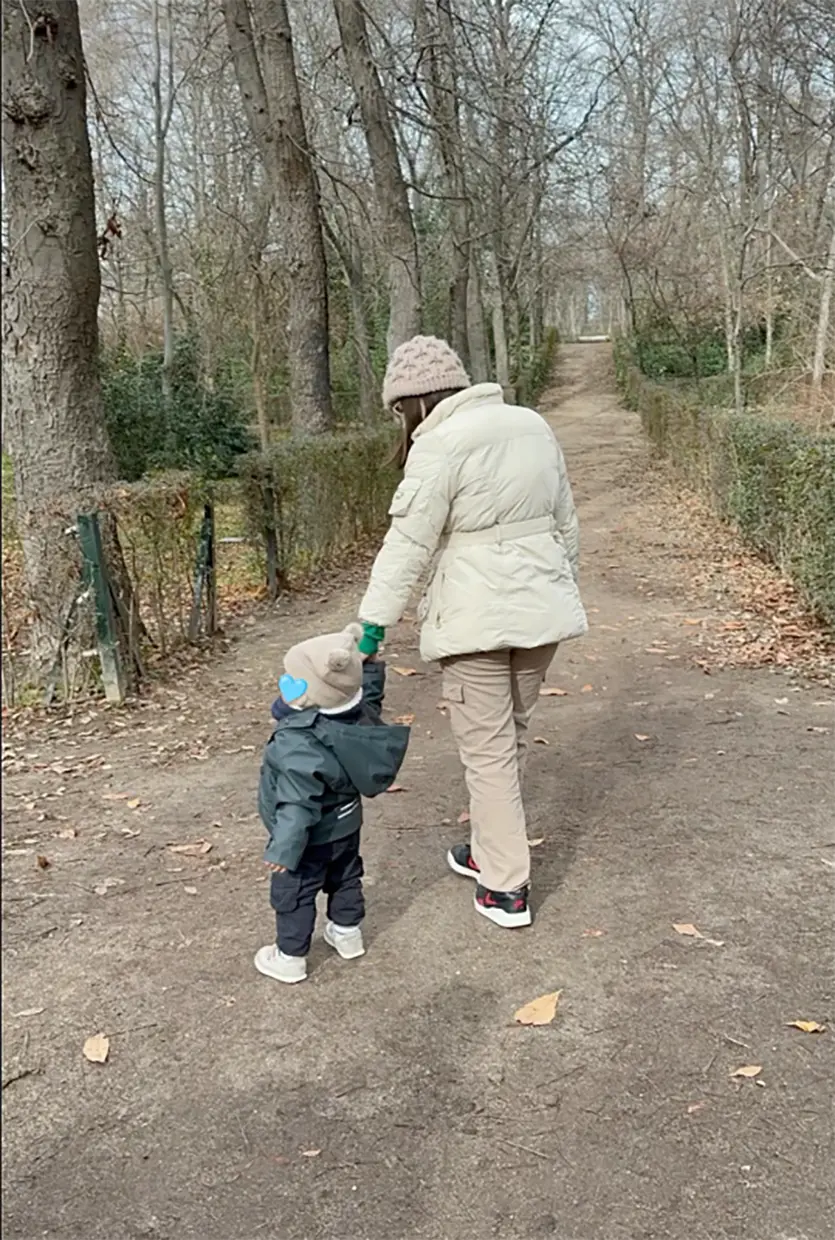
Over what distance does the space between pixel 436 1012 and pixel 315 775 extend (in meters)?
0.77

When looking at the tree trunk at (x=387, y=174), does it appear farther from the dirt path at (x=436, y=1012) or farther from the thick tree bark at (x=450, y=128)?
the dirt path at (x=436, y=1012)

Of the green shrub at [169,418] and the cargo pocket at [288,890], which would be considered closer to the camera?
the cargo pocket at [288,890]

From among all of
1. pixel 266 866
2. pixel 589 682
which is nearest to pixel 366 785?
pixel 266 866

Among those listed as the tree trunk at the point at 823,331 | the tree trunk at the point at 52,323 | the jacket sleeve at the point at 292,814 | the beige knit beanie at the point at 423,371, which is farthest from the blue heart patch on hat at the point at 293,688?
the tree trunk at the point at 823,331

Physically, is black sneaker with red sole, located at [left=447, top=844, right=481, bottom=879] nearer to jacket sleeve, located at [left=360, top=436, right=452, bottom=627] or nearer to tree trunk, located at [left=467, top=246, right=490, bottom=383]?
jacket sleeve, located at [left=360, top=436, right=452, bottom=627]

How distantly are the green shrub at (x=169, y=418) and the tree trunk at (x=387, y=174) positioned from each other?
3.62 metres

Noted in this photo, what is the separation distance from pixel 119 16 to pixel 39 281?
17578 mm

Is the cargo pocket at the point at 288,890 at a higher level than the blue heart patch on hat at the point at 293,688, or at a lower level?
lower

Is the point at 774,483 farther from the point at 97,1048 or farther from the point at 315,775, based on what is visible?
the point at 97,1048

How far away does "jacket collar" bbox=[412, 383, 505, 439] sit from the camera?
3.36 m

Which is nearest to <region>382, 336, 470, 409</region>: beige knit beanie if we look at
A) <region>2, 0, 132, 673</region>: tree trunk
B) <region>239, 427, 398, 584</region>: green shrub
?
<region>2, 0, 132, 673</region>: tree trunk

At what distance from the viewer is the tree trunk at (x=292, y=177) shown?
39.5 feet

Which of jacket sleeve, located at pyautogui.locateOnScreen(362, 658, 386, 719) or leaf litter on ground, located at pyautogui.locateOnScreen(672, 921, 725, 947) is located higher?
jacket sleeve, located at pyautogui.locateOnScreen(362, 658, 386, 719)

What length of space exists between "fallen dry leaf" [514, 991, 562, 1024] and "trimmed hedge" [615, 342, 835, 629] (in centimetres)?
459
